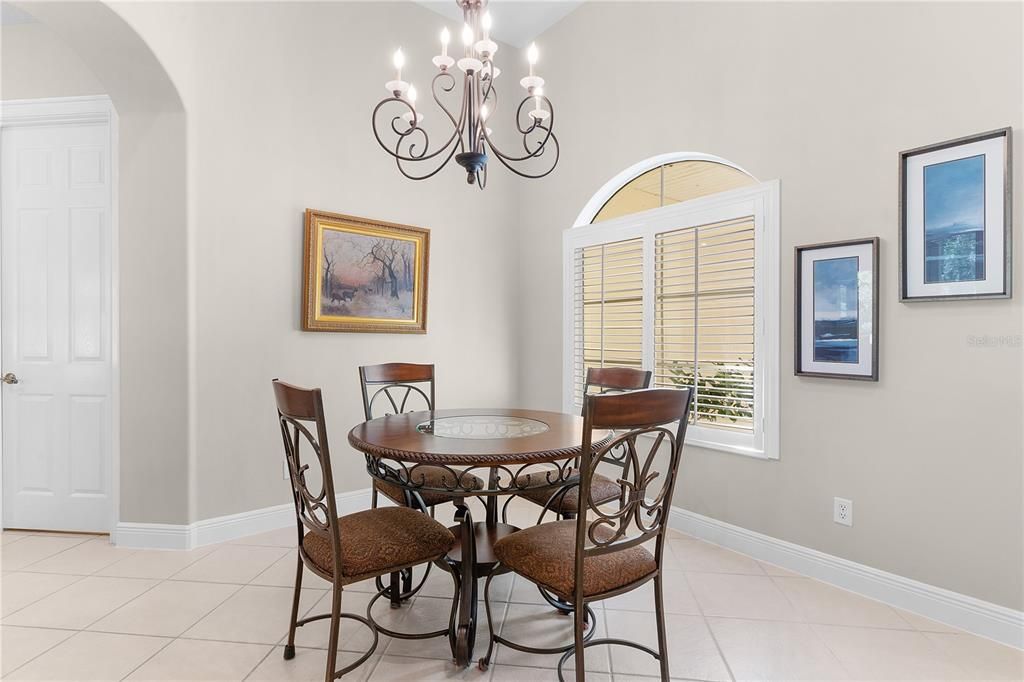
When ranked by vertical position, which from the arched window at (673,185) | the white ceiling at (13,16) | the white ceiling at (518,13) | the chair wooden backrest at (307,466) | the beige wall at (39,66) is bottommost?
the chair wooden backrest at (307,466)

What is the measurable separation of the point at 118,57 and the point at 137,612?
265 centimetres

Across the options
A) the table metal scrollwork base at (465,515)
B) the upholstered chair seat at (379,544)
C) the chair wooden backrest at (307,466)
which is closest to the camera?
the chair wooden backrest at (307,466)

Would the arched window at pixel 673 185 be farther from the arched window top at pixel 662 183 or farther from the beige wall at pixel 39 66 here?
the beige wall at pixel 39 66

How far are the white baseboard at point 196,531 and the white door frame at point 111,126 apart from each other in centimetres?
13

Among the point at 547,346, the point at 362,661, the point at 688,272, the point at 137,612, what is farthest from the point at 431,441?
the point at 547,346

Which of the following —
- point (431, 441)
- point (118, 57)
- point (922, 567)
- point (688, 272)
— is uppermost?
point (118, 57)

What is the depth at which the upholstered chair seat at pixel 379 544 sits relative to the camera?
170 centimetres

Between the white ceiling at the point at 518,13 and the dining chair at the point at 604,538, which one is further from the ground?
the white ceiling at the point at 518,13

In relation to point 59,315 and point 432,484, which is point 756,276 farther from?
point 59,315

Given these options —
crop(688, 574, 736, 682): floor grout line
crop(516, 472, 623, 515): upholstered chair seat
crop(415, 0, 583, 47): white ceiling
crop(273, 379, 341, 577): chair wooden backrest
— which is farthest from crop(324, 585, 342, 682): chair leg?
crop(415, 0, 583, 47): white ceiling

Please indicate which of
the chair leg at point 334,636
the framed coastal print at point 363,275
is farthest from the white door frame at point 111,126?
the chair leg at point 334,636

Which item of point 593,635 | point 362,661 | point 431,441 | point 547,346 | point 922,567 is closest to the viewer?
point 362,661

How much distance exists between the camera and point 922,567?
2.24m

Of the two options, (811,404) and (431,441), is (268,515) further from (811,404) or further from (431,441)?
(811,404)
